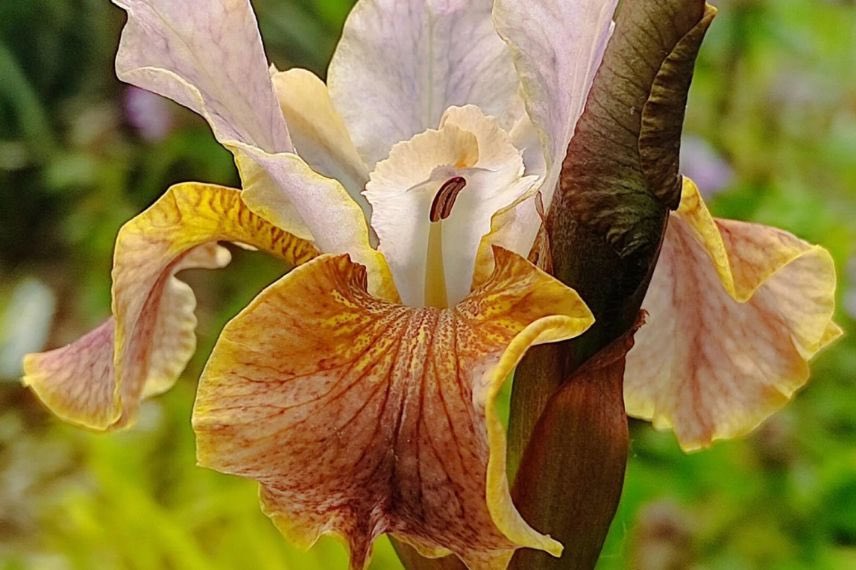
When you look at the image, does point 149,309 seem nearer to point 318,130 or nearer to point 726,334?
point 318,130

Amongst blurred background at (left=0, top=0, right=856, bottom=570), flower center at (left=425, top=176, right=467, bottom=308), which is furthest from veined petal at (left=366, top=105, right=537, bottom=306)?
blurred background at (left=0, top=0, right=856, bottom=570)

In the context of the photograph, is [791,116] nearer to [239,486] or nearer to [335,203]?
[239,486]

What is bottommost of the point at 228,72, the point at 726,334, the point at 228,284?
Result: the point at 228,284

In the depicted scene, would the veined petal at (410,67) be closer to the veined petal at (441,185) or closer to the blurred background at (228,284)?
the veined petal at (441,185)

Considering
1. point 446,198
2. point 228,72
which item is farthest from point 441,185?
point 228,72

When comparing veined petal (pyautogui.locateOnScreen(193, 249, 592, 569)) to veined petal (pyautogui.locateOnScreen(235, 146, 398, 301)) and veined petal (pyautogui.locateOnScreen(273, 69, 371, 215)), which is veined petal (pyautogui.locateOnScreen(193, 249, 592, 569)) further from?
veined petal (pyautogui.locateOnScreen(273, 69, 371, 215))
